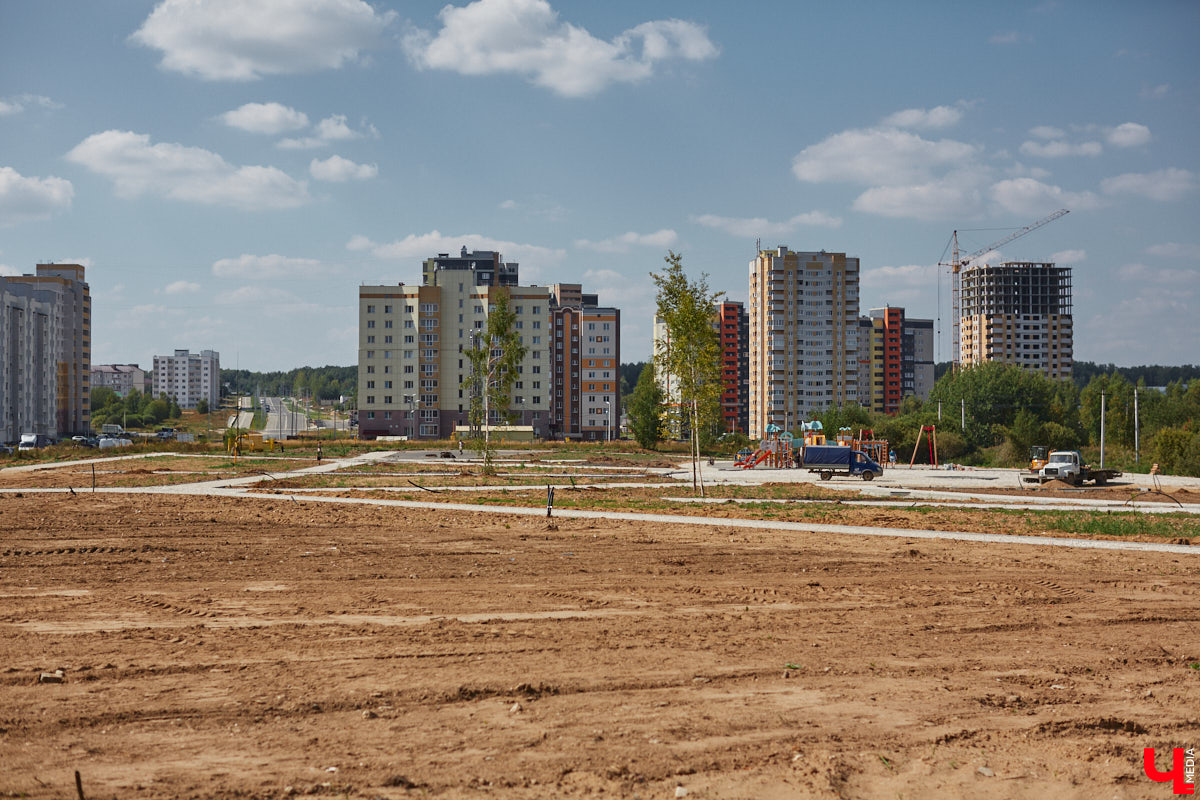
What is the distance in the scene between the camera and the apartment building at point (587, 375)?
140 m

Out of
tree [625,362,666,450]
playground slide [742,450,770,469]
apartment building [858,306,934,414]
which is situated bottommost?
playground slide [742,450,770,469]

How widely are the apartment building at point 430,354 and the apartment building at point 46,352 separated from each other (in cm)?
5060

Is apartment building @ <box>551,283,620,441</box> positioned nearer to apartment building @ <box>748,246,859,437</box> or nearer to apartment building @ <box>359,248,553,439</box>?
apartment building @ <box>359,248,553,439</box>

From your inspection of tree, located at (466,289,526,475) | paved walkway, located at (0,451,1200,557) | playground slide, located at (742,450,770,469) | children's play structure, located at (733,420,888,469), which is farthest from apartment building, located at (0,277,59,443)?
children's play structure, located at (733,420,888,469)

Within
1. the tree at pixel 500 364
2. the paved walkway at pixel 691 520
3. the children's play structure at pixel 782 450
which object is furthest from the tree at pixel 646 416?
the paved walkway at pixel 691 520

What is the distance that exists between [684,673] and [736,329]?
18477 cm

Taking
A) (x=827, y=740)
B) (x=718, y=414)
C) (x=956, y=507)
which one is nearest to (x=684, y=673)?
(x=827, y=740)

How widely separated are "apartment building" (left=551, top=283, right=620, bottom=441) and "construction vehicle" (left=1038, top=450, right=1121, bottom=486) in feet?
316

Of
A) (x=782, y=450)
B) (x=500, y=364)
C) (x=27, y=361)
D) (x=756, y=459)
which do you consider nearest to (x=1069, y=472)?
(x=782, y=450)

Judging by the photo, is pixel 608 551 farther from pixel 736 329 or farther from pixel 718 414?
pixel 736 329

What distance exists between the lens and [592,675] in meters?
9.32

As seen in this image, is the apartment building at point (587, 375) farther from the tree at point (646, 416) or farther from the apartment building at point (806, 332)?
the tree at point (646, 416)

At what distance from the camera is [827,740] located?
7.60 m

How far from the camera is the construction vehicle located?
43688 mm
